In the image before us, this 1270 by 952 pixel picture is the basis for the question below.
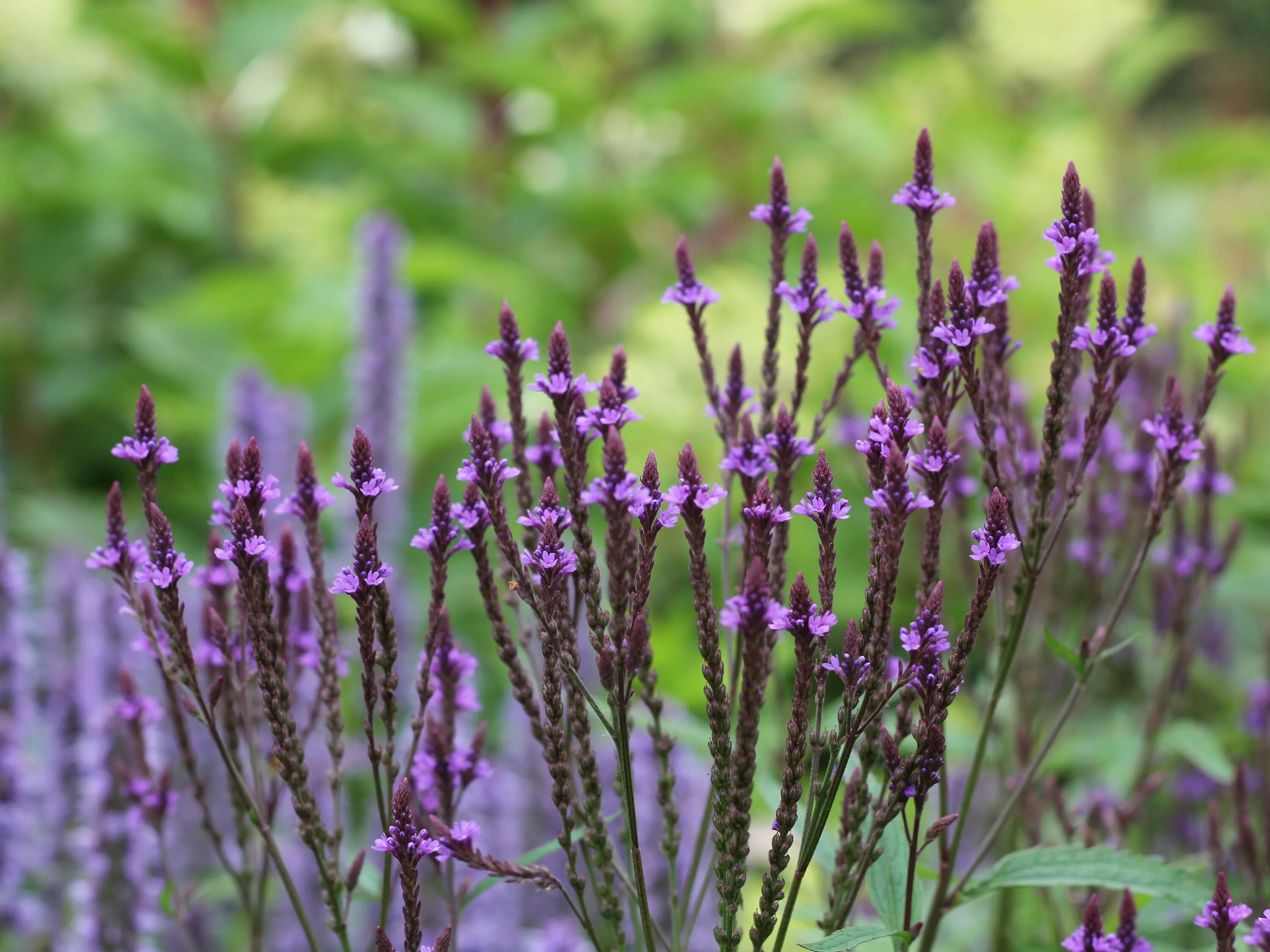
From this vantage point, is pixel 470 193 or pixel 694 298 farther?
pixel 470 193

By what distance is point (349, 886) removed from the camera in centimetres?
111

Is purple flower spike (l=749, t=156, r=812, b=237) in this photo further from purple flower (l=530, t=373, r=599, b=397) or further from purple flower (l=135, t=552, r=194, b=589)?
purple flower (l=135, t=552, r=194, b=589)

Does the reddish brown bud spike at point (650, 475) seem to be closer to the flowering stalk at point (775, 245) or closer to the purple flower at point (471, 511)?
the purple flower at point (471, 511)

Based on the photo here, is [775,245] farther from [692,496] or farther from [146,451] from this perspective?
[146,451]

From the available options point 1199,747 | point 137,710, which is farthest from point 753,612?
point 1199,747

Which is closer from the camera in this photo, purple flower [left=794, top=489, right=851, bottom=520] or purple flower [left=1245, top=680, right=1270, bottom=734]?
purple flower [left=794, top=489, right=851, bottom=520]

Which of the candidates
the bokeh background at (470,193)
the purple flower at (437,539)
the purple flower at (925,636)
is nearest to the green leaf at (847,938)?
the purple flower at (925,636)

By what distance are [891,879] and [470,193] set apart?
4569 mm

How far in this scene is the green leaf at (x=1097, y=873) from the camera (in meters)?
1.12

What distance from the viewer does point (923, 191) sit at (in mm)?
1177

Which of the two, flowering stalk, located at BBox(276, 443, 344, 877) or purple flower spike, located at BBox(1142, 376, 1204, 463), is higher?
purple flower spike, located at BBox(1142, 376, 1204, 463)

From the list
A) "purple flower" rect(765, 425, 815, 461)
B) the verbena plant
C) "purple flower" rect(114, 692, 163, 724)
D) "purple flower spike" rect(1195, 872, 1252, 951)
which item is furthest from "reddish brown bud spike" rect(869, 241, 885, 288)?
"purple flower" rect(114, 692, 163, 724)

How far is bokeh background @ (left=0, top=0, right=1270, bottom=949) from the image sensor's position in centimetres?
397

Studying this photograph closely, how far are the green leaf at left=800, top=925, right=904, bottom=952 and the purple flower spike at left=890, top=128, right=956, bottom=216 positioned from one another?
0.67 metres
